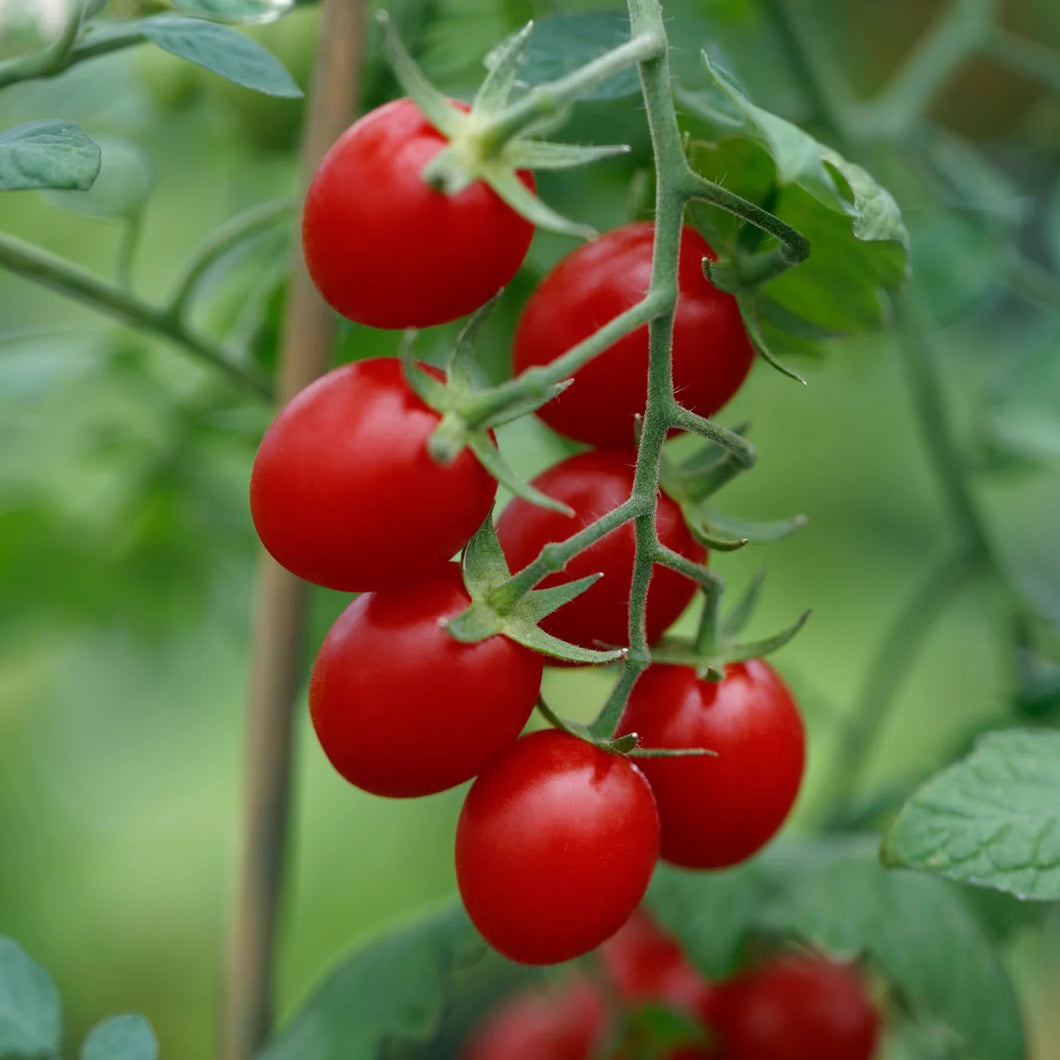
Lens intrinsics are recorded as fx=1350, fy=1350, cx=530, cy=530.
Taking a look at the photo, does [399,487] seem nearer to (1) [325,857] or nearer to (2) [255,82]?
(2) [255,82]

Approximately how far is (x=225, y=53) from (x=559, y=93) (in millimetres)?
164

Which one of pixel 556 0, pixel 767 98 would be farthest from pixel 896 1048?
pixel 556 0

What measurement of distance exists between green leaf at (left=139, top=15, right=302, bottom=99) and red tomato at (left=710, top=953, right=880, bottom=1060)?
56cm

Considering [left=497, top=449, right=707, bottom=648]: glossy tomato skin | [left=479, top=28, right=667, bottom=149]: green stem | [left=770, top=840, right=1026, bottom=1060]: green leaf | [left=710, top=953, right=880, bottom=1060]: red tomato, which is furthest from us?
[left=710, top=953, right=880, bottom=1060]: red tomato

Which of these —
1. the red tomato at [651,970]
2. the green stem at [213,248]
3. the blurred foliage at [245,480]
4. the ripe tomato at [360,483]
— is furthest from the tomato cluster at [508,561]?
the red tomato at [651,970]

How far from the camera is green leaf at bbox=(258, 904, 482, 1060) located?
665 mm

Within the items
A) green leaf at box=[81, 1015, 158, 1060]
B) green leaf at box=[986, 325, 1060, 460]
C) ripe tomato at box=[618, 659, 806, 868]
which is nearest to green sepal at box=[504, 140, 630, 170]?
ripe tomato at box=[618, 659, 806, 868]

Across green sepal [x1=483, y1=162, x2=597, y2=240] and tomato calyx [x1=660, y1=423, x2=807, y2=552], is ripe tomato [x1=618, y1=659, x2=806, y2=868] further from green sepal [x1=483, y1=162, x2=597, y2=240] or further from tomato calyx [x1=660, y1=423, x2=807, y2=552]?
green sepal [x1=483, y1=162, x2=597, y2=240]

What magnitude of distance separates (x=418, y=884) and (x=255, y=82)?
107 centimetres

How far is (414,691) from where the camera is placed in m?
0.45

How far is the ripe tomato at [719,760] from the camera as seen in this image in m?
0.51

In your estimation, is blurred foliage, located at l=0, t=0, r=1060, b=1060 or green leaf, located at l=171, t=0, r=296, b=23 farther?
blurred foliage, located at l=0, t=0, r=1060, b=1060

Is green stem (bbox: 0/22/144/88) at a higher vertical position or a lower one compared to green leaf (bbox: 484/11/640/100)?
lower

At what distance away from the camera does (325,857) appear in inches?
56.3
